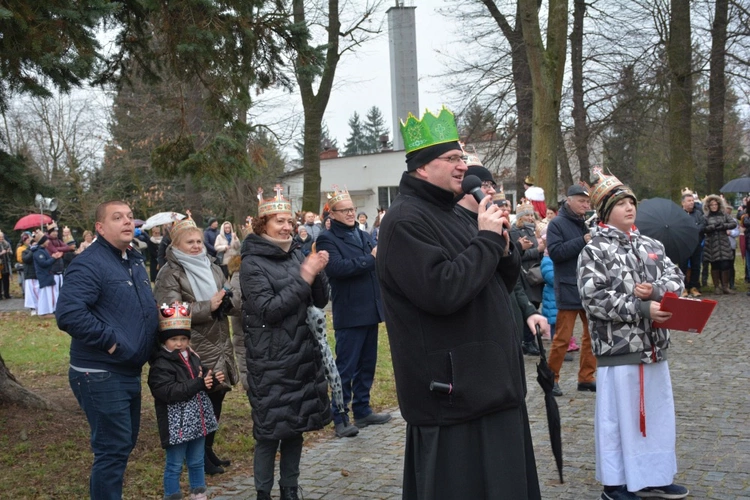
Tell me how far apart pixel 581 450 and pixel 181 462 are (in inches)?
125

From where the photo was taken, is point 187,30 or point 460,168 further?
point 187,30

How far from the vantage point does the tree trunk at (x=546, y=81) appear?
1584 centimetres

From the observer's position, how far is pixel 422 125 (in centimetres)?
351

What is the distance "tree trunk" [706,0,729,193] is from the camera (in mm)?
21234

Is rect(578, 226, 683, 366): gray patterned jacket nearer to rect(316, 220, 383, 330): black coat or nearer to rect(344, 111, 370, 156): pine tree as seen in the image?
rect(316, 220, 383, 330): black coat

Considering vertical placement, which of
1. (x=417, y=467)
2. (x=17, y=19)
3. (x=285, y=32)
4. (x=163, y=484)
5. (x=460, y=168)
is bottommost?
(x=163, y=484)

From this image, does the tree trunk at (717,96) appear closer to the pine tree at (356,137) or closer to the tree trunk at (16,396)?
the tree trunk at (16,396)

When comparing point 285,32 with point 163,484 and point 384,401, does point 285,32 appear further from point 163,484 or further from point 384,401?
point 163,484

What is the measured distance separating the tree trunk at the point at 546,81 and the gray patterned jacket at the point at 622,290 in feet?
35.3

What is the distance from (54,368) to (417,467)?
27.9 feet

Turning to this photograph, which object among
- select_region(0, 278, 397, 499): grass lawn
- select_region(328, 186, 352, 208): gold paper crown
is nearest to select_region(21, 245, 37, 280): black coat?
select_region(0, 278, 397, 499): grass lawn

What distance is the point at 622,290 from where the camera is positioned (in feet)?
16.6


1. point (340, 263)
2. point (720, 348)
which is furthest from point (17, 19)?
point (720, 348)

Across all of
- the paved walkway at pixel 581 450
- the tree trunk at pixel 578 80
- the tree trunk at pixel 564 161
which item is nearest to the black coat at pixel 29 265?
the paved walkway at pixel 581 450
